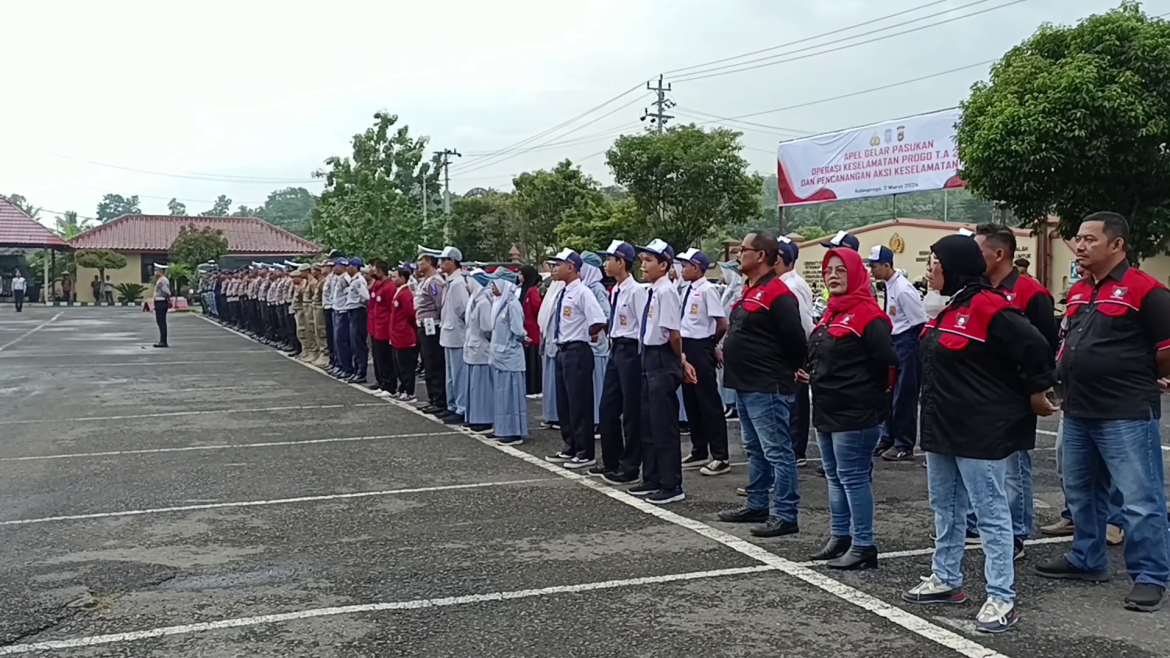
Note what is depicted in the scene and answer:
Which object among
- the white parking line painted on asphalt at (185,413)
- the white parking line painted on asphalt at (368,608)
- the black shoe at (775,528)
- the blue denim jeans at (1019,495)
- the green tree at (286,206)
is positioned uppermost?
the green tree at (286,206)

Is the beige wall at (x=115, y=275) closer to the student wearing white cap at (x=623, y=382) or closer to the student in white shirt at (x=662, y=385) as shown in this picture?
the student wearing white cap at (x=623, y=382)

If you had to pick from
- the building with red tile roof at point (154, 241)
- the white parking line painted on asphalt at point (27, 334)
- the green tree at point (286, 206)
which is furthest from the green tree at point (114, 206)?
the white parking line painted on asphalt at point (27, 334)

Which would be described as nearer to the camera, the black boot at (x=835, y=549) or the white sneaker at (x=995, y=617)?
the white sneaker at (x=995, y=617)

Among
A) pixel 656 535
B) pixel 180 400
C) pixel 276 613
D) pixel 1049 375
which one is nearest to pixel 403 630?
pixel 276 613

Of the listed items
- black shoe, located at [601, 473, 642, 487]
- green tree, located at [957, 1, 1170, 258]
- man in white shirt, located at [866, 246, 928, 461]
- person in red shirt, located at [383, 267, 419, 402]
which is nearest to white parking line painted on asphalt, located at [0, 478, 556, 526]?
black shoe, located at [601, 473, 642, 487]

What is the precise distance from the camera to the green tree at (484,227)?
44328 mm

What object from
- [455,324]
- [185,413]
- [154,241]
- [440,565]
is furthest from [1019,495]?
[154,241]

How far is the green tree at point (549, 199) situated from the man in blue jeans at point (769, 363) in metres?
31.5

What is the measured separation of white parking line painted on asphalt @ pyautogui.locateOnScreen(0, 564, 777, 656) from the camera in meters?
4.93

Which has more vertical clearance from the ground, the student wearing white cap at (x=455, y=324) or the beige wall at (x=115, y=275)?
the beige wall at (x=115, y=275)

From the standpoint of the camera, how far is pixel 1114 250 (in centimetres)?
549

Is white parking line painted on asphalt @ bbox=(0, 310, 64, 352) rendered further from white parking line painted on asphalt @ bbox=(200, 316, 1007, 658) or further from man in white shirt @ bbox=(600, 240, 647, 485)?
white parking line painted on asphalt @ bbox=(200, 316, 1007, 658)

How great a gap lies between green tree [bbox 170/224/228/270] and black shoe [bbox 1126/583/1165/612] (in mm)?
53703

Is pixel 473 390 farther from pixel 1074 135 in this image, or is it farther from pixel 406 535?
pixel 1074 135
